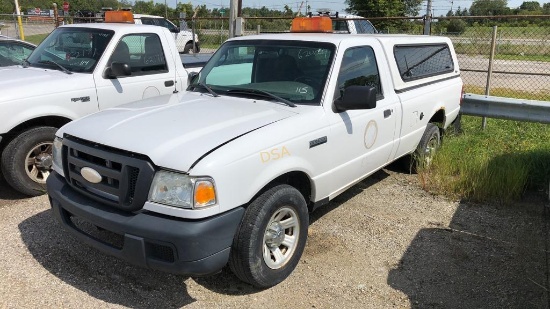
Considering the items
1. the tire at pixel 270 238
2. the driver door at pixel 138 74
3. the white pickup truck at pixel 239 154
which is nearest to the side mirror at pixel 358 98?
the white pickup truck at pixel 239 154

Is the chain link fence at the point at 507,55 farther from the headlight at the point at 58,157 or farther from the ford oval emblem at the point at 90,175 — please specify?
the ford oval emblem at the point at 90,175

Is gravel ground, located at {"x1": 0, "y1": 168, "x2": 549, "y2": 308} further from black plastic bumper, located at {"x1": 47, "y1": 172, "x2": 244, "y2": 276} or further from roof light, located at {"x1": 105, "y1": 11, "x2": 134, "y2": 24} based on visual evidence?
roof light, located at {"x1": 105, "y1": 11, "x2": 134, "y2": 24}

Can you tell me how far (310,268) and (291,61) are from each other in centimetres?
183

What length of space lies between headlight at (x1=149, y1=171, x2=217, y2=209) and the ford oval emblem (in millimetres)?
473

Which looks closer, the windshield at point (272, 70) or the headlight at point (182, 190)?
the headlight at point (182, 190)

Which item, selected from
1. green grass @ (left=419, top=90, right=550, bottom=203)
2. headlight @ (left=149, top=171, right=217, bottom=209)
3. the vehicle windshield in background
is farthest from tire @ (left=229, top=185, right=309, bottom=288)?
the vehicle windshield in background

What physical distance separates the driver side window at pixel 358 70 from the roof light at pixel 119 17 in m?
Answer: 3.54

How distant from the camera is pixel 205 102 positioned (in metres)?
3.97

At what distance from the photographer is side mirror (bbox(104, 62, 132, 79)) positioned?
17.5ft

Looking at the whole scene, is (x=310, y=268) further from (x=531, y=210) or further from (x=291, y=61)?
(x=531, y=210)

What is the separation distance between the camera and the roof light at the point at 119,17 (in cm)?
636

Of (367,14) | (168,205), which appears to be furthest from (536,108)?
(367,14)

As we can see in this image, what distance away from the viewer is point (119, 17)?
642 centimetres

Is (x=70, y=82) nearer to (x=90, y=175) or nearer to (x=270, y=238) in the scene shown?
(x=90, y=175)
